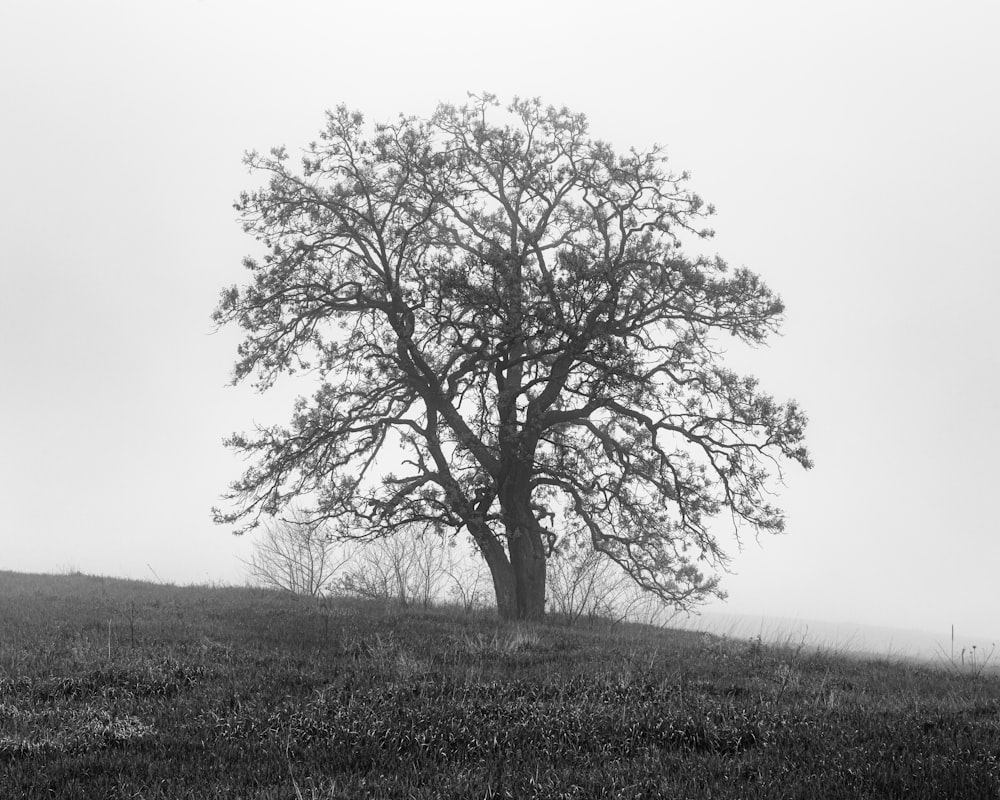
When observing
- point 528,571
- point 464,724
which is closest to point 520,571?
point 528,571

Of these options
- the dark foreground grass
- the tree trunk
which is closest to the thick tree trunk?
the tree trunk

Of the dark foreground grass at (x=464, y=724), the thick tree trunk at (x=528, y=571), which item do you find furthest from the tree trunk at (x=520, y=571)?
the dark foreground grass at (x=464, y=724)

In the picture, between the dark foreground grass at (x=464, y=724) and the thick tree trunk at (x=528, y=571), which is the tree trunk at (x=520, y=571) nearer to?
the thick tree trunk at (x=528, y=571)

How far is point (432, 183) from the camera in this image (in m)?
21.4

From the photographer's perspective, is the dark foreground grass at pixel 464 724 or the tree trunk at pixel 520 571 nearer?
the dark foreground grass at pixel 464 724

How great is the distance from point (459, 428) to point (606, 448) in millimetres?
3774

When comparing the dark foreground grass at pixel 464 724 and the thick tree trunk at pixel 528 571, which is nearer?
the dark foreground grass at pixel 464 724

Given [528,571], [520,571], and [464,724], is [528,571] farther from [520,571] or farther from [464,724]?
[464,724]

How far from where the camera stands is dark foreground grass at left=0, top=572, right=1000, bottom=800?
688 cm

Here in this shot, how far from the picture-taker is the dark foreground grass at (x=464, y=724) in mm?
6883

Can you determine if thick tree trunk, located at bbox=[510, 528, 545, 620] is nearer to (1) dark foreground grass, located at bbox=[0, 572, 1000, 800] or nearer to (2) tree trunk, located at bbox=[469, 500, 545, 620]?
(2) tree trunk, located at bbox=[469, 500, 545, 620]

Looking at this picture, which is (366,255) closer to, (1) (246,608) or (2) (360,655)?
(1) (246,608)

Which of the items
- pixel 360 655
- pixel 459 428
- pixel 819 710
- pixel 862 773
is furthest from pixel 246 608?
pixel 862 773

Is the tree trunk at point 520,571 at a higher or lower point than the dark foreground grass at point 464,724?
higher
